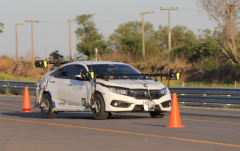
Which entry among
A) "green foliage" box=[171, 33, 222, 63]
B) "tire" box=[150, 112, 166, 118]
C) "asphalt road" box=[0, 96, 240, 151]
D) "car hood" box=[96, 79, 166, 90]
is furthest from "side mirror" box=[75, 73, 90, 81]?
"green foliage" box=[171, 33, 222, 63]

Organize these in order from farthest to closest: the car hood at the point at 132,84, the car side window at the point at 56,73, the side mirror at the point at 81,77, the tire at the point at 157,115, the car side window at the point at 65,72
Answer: the car side window at the point at 56,73
the car side window at the point at 65,72
the tire at the point at 157,115
the side mirror at the point at 81,77
the car hood at the point at 132,84

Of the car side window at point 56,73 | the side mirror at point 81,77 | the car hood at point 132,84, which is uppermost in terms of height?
the car side window at point 56,73

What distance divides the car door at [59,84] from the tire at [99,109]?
4.49 ft

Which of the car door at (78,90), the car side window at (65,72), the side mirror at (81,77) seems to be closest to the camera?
the side mirror at (81,77)

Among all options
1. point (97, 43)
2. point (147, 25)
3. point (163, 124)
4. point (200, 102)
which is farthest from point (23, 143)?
point (147, 25)

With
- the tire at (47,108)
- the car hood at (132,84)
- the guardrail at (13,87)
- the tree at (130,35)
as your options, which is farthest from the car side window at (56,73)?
the tree at (130,35)

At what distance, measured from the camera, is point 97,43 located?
7062cm

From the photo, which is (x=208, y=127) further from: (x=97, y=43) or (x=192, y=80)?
(x=97, y=43)

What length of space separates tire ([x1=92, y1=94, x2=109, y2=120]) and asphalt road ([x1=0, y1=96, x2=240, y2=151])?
17 cm

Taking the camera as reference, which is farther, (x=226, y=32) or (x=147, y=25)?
(x=147, y=25)

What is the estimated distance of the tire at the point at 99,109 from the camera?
496 inches

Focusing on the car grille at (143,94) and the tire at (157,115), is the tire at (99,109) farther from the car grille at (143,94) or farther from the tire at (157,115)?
the tire at (157,115)

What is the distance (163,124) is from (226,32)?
2808cm

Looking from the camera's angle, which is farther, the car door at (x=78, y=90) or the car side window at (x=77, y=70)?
the car side window at (x=77, y=70)
